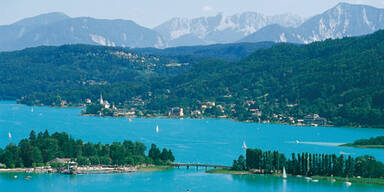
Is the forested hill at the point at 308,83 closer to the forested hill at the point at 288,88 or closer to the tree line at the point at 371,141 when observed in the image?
the forested hill at the point at 288,88

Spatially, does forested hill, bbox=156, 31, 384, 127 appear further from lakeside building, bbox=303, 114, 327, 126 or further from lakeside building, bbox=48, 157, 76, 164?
lakeside building, bbox=48, 157, 76, 164

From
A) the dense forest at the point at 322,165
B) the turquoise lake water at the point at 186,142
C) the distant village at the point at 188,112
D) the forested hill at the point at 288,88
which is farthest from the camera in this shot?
the distant village at the point at 188,112

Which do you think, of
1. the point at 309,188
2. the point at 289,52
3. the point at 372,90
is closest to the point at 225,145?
the point at 309,188

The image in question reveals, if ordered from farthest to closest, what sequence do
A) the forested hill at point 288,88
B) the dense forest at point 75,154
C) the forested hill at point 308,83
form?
the forested hill at point 288,88 → the forested hill at point 308,83 → the dense forest at point 75,154

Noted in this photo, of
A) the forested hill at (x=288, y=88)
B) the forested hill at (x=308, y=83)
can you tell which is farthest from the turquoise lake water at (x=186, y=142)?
the forested hill at (x=308, y=83)

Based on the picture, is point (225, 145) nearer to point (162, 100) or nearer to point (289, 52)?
point (162, 100)

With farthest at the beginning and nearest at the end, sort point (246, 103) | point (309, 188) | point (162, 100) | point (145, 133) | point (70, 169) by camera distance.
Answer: point (162, 100) → point (246, 103) → point (145, 133) → point (70, 169) → point (309, 188)
